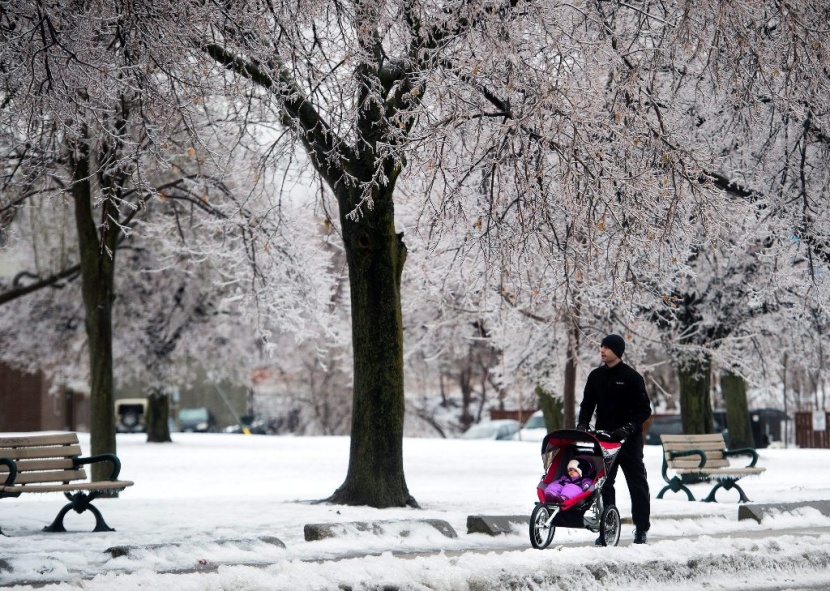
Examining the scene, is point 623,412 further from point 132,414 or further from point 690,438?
point 132,414

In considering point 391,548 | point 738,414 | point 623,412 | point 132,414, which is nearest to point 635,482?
point 623,412

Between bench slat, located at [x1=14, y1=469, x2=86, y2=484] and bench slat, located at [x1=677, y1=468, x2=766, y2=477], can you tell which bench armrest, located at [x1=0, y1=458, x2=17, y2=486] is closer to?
bench slat, located at [x1=14, y1=469, x2=86, y2=484]

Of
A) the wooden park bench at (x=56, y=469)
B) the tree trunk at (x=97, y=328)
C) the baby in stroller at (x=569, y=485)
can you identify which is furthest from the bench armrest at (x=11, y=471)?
the tree trunk at (x=97, y=328)

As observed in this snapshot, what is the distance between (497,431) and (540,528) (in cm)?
3319

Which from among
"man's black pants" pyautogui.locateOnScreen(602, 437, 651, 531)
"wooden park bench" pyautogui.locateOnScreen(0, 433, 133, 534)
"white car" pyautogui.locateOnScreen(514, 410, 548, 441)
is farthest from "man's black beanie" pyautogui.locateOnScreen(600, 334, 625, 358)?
"white car" pyautogui.locateOnScreen(514, 410, 548, 441)

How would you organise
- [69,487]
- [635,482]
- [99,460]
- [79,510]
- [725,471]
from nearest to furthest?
[635,482], [69,487], [79,510], [99,460], [725,471]

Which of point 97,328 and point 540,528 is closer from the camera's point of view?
point 540,528

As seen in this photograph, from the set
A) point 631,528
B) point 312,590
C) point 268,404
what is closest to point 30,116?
point 312,590

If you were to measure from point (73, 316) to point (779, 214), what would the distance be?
21546 mm

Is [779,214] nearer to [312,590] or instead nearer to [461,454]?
[312,590]

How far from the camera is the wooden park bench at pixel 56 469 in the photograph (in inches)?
433

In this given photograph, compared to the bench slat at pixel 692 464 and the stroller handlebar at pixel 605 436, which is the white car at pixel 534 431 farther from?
the stroller handlebar at pixel 605 436

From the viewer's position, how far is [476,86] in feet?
33.5

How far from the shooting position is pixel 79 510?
11297mm
